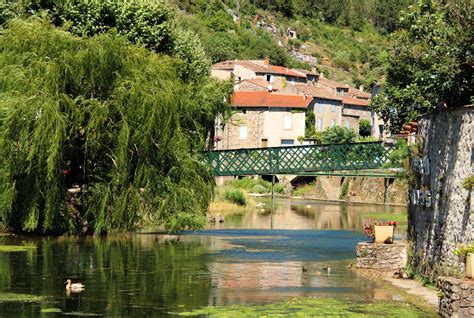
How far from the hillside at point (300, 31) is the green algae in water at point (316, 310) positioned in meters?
96.8

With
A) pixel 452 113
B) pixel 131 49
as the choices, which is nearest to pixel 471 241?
pixel 452 113

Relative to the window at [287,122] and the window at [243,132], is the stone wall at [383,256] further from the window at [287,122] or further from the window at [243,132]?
the window at [287,122]

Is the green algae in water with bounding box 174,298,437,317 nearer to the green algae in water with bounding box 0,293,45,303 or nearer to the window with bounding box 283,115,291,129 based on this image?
the green algae in water with bounding box 0,293,45,303

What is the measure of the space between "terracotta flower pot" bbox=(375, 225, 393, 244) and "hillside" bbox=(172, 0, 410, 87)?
89500 mm

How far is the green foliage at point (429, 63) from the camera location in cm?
2558

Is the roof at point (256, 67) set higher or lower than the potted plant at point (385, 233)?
higher

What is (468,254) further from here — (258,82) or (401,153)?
(258,82)

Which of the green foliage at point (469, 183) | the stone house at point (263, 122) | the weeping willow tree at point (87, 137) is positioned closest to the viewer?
the green foliage at point (469, 183)

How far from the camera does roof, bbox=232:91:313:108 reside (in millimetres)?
90688

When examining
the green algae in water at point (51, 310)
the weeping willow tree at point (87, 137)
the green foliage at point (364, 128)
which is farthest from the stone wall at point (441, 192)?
the green foliage at point (364, 128)

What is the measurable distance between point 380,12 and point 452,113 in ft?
589

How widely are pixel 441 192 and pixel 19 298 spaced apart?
32.2 ft

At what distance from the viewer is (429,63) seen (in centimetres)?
3094

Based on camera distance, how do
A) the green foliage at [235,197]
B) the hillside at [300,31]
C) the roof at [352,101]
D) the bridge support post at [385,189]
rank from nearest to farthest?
the green foliage at [235,197]
the bridge support post at [385,189]
the roof at [352,101]
the hillside at [300,31]
